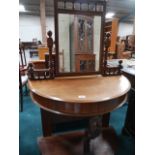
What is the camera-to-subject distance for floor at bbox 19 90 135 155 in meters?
1.67

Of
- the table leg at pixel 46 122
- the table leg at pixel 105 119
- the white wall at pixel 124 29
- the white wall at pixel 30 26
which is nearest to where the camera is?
the table leg at pixel 46 122

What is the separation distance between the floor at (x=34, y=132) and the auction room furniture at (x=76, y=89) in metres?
0.17

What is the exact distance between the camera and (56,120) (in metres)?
1.75

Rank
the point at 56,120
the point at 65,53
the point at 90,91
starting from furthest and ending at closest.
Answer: the point at 56,120 < the point at 65,53 < the point at 90,91

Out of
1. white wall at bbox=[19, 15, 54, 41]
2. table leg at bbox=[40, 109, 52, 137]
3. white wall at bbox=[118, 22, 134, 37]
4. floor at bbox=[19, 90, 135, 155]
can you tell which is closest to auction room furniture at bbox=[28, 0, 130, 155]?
table leg at bbox=[40, 109, 52, 137]

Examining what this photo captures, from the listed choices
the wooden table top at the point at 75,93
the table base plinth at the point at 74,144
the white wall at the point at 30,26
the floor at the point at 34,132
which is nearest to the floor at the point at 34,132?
the floor at the point at 34,132

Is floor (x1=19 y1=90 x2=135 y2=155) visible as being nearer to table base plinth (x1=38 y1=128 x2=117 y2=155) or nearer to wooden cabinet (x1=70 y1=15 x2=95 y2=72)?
table base plinth (x1=38 y1=128 x2=117 y2=155)

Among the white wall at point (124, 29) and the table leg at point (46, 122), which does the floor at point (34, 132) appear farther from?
the white wall at point (124, 29)

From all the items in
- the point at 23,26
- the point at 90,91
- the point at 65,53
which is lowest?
the point at 90,91

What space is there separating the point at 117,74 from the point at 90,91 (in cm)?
62

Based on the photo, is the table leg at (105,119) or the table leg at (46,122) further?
the table leg at (105,119)

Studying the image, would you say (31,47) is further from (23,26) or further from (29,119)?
(29,119)

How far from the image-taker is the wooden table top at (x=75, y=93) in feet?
3.27
